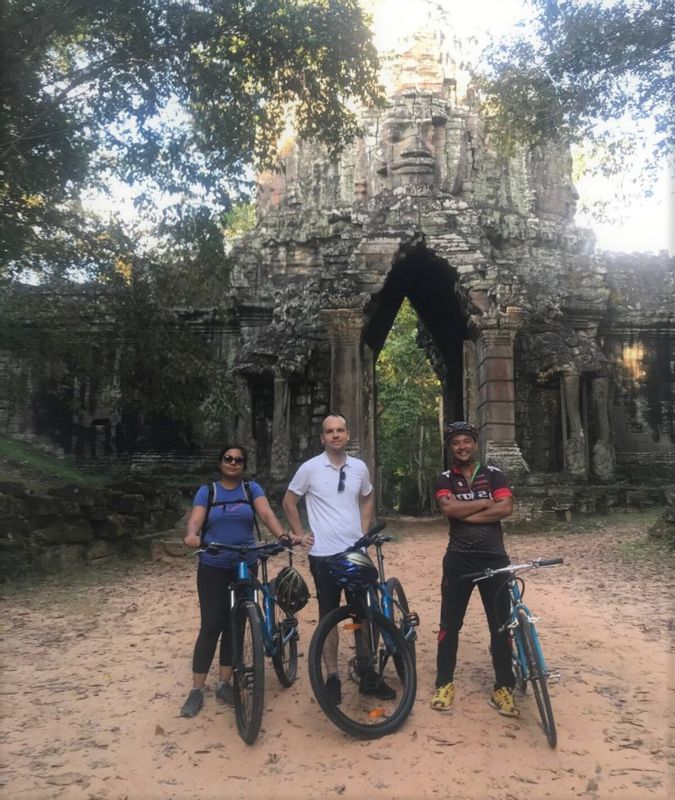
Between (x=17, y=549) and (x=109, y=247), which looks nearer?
(x=17, y=549)

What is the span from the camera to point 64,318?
11297 millimetres

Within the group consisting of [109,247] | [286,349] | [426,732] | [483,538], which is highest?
[109,247]

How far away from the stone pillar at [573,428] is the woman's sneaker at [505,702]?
10.9 meters

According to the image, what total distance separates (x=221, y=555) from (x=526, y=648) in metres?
2.03

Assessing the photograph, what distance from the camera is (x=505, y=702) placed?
4.12 meters

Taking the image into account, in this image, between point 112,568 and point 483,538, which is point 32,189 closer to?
point 112,568

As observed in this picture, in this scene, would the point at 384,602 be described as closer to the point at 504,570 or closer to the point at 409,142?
the point at 504,570

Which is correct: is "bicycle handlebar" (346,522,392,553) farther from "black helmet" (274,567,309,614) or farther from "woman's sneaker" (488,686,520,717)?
"woman's sneaker" (488,686,520,717)

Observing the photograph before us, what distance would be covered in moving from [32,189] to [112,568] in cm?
537

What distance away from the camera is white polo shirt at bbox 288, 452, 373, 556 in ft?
14.0

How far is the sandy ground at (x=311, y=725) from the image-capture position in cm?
342

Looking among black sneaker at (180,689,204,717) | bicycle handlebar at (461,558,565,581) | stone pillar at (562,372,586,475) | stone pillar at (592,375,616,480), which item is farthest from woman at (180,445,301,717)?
stone pillar at (592,375,616,480)

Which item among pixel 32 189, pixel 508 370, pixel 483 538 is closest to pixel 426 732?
pixel 483 538

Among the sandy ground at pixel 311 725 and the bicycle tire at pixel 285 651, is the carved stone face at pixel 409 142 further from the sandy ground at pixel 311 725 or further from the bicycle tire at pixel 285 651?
the bicycle tire at pixel 285 651
